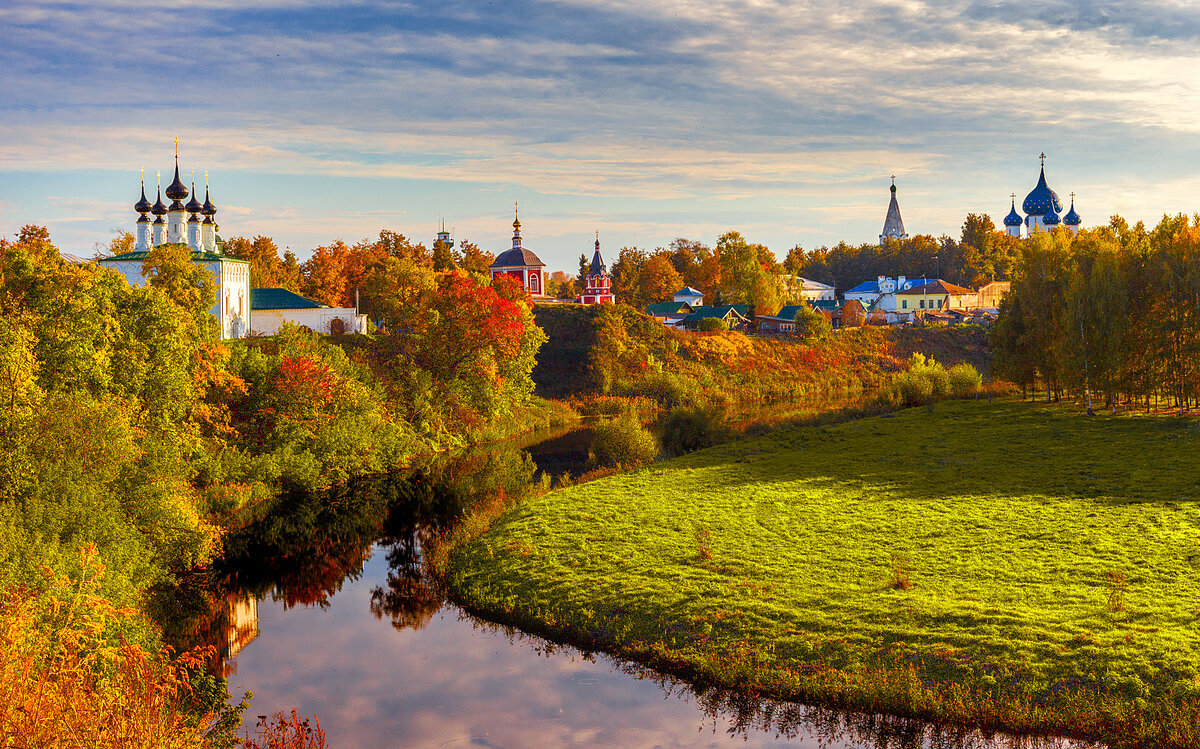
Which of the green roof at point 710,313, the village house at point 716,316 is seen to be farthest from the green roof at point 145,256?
the green roof at point 710,313

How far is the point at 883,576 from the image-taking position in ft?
89.5

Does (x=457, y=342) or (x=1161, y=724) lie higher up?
(x=457, y=342)

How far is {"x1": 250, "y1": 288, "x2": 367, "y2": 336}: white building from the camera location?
3137 inches

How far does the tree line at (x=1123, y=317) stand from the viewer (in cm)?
5709

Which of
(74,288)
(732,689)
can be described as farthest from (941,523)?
(74,288)

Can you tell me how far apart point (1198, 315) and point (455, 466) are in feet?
150

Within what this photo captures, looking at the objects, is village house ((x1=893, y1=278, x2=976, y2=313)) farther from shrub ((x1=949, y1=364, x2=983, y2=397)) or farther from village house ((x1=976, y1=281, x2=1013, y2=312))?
shrub ((x1=949, y1=364, x2=983, y2=397))

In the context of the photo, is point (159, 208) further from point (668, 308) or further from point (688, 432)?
point (668, 308)

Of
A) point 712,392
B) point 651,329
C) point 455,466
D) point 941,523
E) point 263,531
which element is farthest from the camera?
point 651,329

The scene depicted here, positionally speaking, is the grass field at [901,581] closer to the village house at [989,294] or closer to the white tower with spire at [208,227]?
the white tower with spire at [208,227]

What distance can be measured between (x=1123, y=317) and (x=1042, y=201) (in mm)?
114647

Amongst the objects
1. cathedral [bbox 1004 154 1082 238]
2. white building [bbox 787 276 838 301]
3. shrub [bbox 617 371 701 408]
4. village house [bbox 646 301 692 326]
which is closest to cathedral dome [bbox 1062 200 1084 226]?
cathedral [bbox 1004 154 1082 238]

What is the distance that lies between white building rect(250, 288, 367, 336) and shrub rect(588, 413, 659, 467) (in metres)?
36.6

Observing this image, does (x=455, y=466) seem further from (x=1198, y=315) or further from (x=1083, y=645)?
(x=1198, y=315)
